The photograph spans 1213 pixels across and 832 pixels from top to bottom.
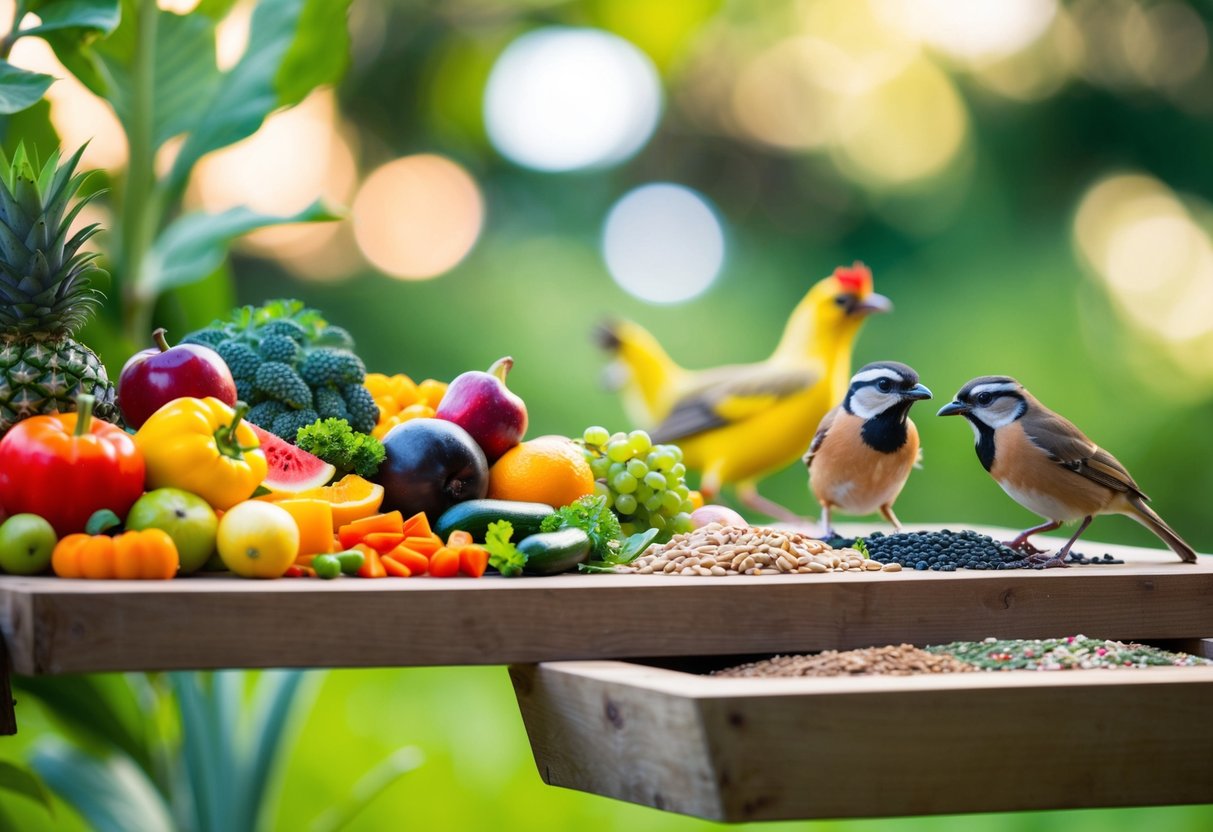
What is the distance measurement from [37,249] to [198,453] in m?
0.47

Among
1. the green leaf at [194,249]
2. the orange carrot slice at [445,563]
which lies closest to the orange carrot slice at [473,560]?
the orange carrot slice at [445,563]

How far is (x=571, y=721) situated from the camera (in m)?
1.69

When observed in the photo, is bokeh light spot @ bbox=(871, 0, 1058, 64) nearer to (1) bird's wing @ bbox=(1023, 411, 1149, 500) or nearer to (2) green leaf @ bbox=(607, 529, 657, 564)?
(1) bird's wing @ bbox=(1023, 411, 1149, 500)

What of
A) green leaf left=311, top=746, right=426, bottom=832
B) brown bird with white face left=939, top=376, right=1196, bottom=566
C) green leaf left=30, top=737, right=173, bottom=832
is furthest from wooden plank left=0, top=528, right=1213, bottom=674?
green leaf left=30, top=737, right=173, bottom=832

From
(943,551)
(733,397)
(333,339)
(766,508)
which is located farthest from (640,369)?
(943,551)

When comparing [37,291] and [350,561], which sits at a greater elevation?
[37,291]

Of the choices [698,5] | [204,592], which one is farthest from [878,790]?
[698,5]

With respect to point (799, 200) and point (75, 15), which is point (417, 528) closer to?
point (75, 15)

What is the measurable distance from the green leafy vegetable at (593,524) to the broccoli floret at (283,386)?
0.55 meters

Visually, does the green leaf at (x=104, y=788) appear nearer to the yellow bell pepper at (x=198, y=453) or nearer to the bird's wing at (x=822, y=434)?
the yellow bell pepper at (x=198, y=453)

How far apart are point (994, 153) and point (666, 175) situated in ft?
4.63

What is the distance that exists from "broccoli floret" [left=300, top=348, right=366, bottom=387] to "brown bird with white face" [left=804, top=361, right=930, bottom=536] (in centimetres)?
90

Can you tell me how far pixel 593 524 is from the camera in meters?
2.04

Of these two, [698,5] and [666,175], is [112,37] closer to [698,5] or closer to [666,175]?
[698,5]
